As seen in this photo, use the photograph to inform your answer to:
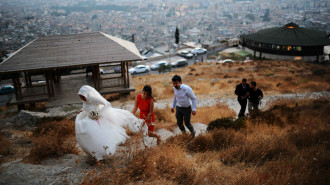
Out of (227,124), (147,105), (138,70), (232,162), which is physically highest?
(147,105)

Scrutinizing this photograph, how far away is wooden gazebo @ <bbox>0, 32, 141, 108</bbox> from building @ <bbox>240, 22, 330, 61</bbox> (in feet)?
137

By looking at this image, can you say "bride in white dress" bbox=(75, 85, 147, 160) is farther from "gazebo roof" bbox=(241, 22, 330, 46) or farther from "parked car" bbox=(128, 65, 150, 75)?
"gazebo roof" bbox=(241, 22, 330, 46)

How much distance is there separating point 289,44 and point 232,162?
47.6m

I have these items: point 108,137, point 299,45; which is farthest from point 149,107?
point 299,45

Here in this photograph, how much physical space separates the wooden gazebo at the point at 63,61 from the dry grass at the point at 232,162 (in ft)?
29.1

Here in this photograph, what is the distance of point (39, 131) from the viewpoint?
7414mm

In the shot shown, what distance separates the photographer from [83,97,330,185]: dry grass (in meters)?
3.89

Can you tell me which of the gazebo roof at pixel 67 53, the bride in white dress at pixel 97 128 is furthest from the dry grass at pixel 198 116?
the gazebo roof at pixel 67 53

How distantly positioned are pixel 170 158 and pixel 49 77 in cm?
1156

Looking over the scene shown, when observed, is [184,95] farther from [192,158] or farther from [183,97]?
[192,158]

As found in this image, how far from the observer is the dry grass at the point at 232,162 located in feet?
12.8

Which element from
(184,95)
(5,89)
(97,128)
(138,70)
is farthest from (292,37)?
(5,89)

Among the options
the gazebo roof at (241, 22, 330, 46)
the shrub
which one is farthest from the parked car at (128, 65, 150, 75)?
the shrub

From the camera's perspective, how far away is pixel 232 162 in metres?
5.02
